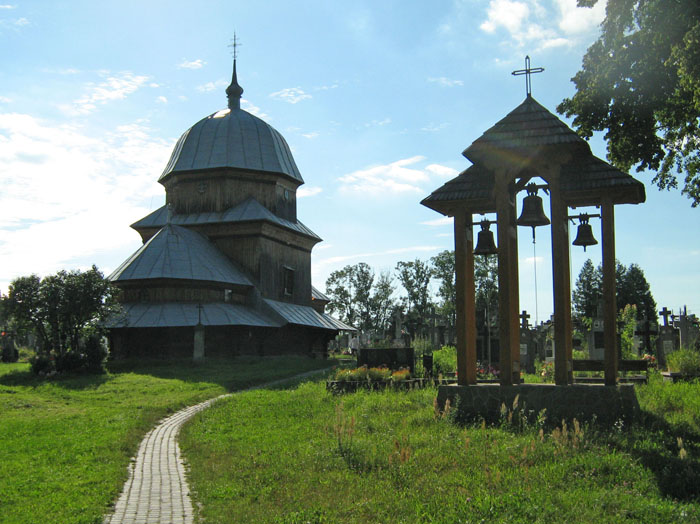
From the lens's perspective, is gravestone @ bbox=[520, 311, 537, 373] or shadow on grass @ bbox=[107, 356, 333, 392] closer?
gravestone @ bbox=[520, 311, 537, 373]

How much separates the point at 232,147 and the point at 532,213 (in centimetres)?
2815

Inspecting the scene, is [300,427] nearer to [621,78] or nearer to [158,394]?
[158,394]

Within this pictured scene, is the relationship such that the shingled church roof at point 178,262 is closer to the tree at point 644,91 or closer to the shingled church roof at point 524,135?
the tree at point 644,91

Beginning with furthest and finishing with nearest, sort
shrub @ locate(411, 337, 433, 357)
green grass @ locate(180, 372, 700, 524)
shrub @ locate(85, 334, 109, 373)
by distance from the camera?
1. shrub @ locate(85, 334, 109, 373)
2. shrub @ locate(411, 337, 433, 357)
3. green grass @ locate(180, 372, 700, 524)

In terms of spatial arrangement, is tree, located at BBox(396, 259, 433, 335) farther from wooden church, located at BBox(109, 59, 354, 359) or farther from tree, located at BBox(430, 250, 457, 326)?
wooden church, located at BBox(109, 59, 354, 359)

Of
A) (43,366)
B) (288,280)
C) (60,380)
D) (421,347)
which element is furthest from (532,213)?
(288,280)

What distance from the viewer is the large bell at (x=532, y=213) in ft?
36.2

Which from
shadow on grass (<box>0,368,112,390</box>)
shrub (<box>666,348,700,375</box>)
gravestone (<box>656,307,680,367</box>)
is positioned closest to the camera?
shrub (<box>666,348,700,375</box>)

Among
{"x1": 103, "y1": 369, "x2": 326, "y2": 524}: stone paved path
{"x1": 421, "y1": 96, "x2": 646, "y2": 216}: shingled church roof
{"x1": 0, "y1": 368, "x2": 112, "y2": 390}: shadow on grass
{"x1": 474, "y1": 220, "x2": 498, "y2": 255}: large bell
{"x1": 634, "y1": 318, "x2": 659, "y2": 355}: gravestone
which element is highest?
{"x1": 421, "y1": 96, "x2": 646, "y2": 216}: shingled church roof

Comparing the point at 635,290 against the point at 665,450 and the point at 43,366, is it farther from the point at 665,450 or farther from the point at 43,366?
the point at 665,450

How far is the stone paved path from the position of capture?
6750 mm

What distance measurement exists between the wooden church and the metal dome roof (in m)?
0.06

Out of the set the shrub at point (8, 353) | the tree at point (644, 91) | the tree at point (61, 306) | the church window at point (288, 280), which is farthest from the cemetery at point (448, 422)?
the church window at point (288, 280)

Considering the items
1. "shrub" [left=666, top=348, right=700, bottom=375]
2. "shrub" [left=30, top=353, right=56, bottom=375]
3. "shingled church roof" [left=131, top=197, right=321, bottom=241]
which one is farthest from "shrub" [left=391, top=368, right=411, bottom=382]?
"shingled church roof" [left=131, top=197, right=321, bottom=241]
